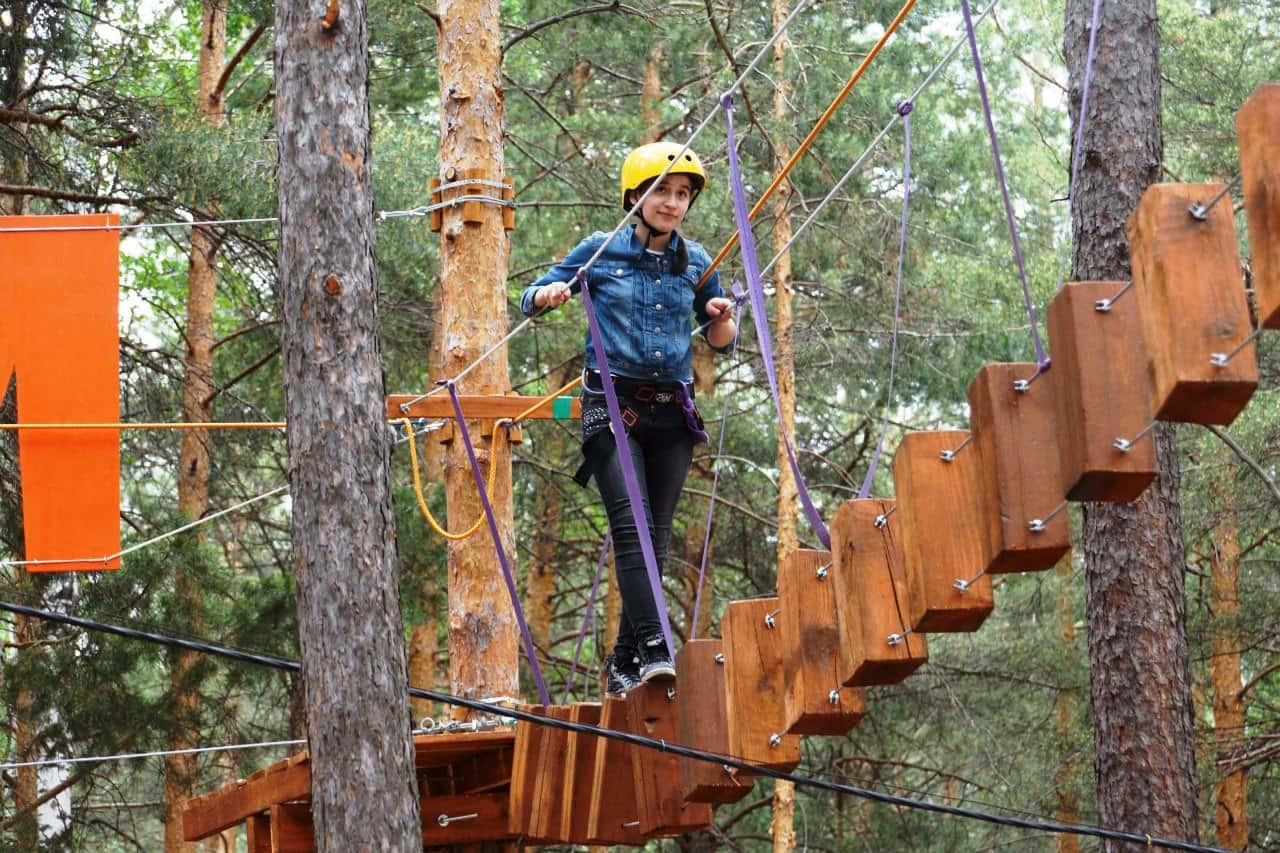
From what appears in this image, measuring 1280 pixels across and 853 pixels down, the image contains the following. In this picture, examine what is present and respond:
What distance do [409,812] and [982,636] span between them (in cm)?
1478

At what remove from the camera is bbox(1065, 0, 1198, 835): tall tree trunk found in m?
5.81

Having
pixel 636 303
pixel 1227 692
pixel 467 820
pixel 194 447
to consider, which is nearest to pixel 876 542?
pixel 636 303

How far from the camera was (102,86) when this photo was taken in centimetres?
1052

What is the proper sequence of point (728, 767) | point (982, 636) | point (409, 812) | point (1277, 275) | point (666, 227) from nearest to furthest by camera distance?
point (1277, 275)
point (409, 812)
point (728, 767)
point (666, 227)
point (982, 636)

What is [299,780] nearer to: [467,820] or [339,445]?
[467,820]

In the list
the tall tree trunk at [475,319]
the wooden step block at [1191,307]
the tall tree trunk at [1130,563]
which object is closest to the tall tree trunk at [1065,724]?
the tall tree trunk at [1130,563]

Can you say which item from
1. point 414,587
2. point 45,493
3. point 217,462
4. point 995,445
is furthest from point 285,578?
point 995,445

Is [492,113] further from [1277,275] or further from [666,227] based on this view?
[1277,275]

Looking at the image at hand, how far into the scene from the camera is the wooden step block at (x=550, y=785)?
5.25m

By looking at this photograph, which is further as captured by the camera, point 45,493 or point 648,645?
point 45,493

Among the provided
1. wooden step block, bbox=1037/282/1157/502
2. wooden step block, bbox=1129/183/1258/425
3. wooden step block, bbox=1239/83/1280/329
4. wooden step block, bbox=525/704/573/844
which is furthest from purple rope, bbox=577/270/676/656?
wooden step block, bbox=1239/83/1280/329

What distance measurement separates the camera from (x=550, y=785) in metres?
5.27

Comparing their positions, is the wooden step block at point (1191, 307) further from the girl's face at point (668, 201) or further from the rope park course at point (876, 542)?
the girl's face at point (668, 201)

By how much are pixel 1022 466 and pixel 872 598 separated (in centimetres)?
55
